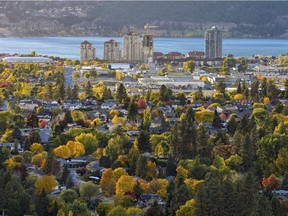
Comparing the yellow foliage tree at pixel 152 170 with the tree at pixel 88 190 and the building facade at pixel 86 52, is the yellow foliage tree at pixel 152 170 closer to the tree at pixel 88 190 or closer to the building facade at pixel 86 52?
the tree at pixel 88 190

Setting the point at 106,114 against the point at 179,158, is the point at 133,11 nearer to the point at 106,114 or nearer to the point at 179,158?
the point at 106,114

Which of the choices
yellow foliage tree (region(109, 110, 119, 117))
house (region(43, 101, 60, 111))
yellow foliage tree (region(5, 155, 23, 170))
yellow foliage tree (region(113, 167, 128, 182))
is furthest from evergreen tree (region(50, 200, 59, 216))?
house (region(43, 101, 60, 111))

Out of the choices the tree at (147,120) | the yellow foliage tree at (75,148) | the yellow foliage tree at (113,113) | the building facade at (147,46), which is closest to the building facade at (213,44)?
the building facade at (147,46)

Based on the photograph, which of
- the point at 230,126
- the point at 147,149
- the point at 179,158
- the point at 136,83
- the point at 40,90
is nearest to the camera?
the point at 179,158

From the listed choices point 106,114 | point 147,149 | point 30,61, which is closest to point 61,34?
point 30,61

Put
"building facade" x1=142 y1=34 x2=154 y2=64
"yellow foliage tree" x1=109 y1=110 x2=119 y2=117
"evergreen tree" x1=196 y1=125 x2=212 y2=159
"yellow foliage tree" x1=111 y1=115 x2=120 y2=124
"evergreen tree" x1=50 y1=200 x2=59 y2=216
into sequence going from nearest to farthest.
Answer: "evergreen tree" x1=50 y1=200 x2=59 y2=216 → "evergreen tree" x1=196 y1=125 x2=212 y2=159 → "yellow foliage tree" x1=111 y1=115 x2=120 y2=124 → "yellow foliage tree" x1=109 y1=110 x2=119 y2=117 → "building facade" x1=142 y1=34 x2=154 y2=64

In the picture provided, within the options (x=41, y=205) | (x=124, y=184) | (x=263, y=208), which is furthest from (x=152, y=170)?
(x=263, y=208)

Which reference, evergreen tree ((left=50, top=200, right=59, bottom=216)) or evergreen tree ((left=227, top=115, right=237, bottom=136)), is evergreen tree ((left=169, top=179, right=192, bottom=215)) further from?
evergreen tree ((left=227, top=115, right=237, bottom=136))
